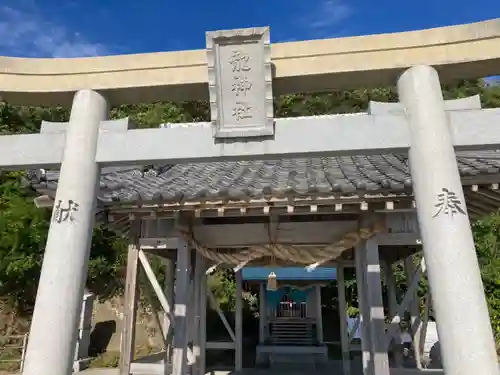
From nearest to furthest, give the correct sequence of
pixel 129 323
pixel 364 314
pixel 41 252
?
pixel 364 314, pixel 129 323, pixel 41 252

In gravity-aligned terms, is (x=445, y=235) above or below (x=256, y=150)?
below

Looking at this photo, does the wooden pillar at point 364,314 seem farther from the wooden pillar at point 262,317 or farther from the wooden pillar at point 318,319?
the wooden pillar at point 318,319

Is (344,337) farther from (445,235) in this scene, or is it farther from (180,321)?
(445,235)

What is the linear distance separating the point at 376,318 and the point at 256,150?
341cm

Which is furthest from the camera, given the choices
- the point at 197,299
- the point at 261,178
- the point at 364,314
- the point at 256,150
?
the point at 197,299

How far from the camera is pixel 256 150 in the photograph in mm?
3102

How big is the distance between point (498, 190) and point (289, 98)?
818 inches

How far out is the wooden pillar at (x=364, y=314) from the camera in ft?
18.3

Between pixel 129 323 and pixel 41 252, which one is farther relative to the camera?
pixel 41 252

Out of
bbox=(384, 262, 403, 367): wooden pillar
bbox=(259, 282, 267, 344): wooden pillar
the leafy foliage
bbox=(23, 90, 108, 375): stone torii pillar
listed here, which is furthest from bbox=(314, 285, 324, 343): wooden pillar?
bbox=(23, 90, 108, 375): stone torii pillar

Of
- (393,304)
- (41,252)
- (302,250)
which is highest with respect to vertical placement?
(41,252)

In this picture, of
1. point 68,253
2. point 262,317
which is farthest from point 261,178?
point 262,317

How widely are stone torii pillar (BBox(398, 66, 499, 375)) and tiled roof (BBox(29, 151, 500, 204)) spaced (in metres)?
2.04

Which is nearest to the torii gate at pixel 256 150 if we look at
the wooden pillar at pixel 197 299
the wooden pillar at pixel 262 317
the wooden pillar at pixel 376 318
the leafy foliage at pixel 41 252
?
the wooden pillar at pixel 376 318
